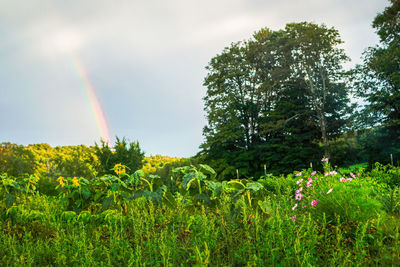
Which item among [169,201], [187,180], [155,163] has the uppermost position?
A: [155,163]

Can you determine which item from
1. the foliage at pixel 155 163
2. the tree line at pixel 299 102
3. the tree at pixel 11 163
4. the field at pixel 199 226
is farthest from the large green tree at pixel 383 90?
the tree at pixel 11 163

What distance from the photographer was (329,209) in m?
3.62

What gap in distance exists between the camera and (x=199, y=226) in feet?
10.1

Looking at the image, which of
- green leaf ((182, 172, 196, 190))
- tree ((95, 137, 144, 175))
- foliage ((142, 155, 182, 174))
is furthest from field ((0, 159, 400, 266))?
foliage ((142, 155, 182, 174))

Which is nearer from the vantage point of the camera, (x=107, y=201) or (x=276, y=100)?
(x=107, y=201)

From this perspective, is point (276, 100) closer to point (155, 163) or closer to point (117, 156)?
point (117, 156)

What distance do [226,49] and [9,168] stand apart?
18600mm

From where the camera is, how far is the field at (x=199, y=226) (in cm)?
204

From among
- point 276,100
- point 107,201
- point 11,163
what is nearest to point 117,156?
point 11,163

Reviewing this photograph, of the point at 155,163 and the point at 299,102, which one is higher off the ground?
the point at 299,102

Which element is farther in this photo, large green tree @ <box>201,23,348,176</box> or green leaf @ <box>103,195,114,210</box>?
large green tree @ <box>201,23,348,176</box>

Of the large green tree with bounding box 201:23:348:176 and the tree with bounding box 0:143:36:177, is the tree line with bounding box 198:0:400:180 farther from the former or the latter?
the tree with bounding box 0:143:36:177

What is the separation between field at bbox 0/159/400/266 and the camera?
2041mm

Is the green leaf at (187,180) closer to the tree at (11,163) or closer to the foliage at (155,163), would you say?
the tree at (11,163)
